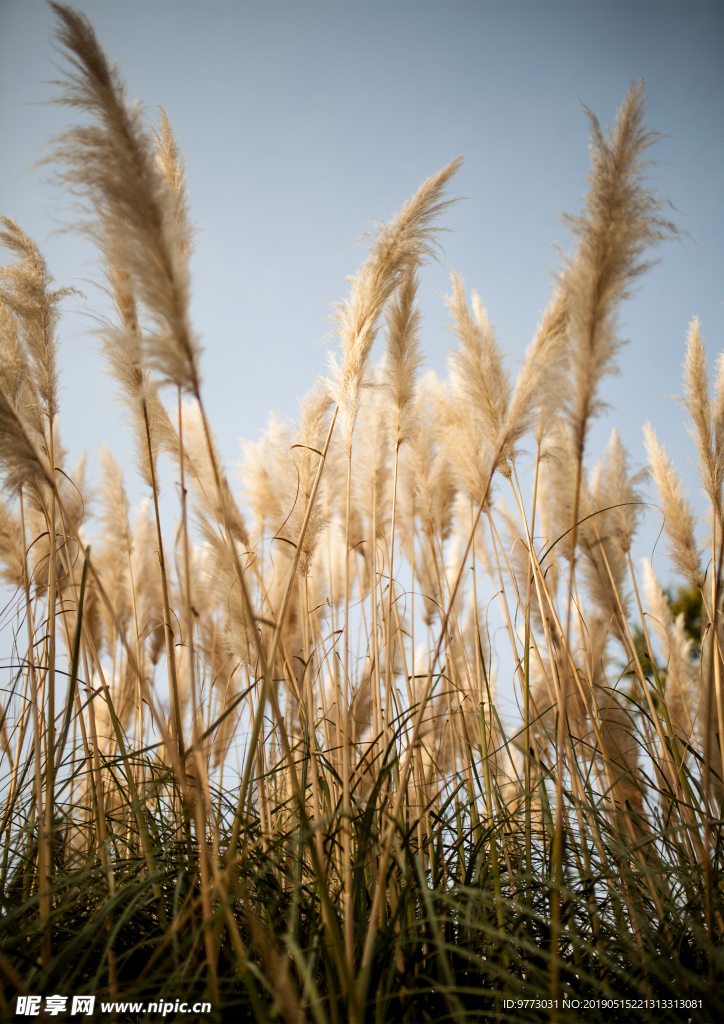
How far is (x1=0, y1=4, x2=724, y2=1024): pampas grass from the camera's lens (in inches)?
39.2

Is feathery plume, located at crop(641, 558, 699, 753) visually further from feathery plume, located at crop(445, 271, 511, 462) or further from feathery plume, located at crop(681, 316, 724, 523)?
feathery plume, located at crop(445, 271, 511, 462)

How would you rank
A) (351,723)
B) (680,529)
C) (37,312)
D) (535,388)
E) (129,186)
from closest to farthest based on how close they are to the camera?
1. (129,186)
2. (535,388)
3. (37,312)
4. (351,723)
5. (680,529)

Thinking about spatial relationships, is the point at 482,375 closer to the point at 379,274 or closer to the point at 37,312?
the point at 379,274

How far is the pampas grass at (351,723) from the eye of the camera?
995 mm

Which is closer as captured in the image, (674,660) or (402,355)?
(402,355)

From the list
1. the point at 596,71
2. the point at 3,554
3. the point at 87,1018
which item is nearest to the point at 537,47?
the point at 596,71

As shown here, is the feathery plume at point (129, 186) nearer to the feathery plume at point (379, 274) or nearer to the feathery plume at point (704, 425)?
the feathery plume at point (379, 274)

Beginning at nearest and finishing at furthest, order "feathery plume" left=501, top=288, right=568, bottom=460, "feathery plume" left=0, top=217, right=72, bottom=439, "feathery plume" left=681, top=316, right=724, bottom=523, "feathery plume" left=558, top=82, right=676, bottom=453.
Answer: "feathery plume" left=558, top=82, right=676, bottom=453 → "feathery plume" left=501, top=288, right=568, bottom=460 → "feathery plume" left=0, top=217, right=72, bottom=439 → "feathery plume" left=681, top=316, right=724, bottom=523

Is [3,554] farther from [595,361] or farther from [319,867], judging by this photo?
[595,361]

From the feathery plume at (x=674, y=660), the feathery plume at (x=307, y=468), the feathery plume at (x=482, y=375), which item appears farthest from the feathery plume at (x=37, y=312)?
the feathery plume at (x=674, y=660)

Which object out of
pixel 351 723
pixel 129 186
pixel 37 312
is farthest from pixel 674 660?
pixel 37 312

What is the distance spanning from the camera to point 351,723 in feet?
6.90

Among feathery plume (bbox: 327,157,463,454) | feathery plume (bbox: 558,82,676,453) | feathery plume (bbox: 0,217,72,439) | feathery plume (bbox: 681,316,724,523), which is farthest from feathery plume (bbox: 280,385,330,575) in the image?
feathery plume (bbox: 681,316,724,523)

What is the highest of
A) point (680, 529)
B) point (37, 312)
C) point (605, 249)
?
point (37, 312)
